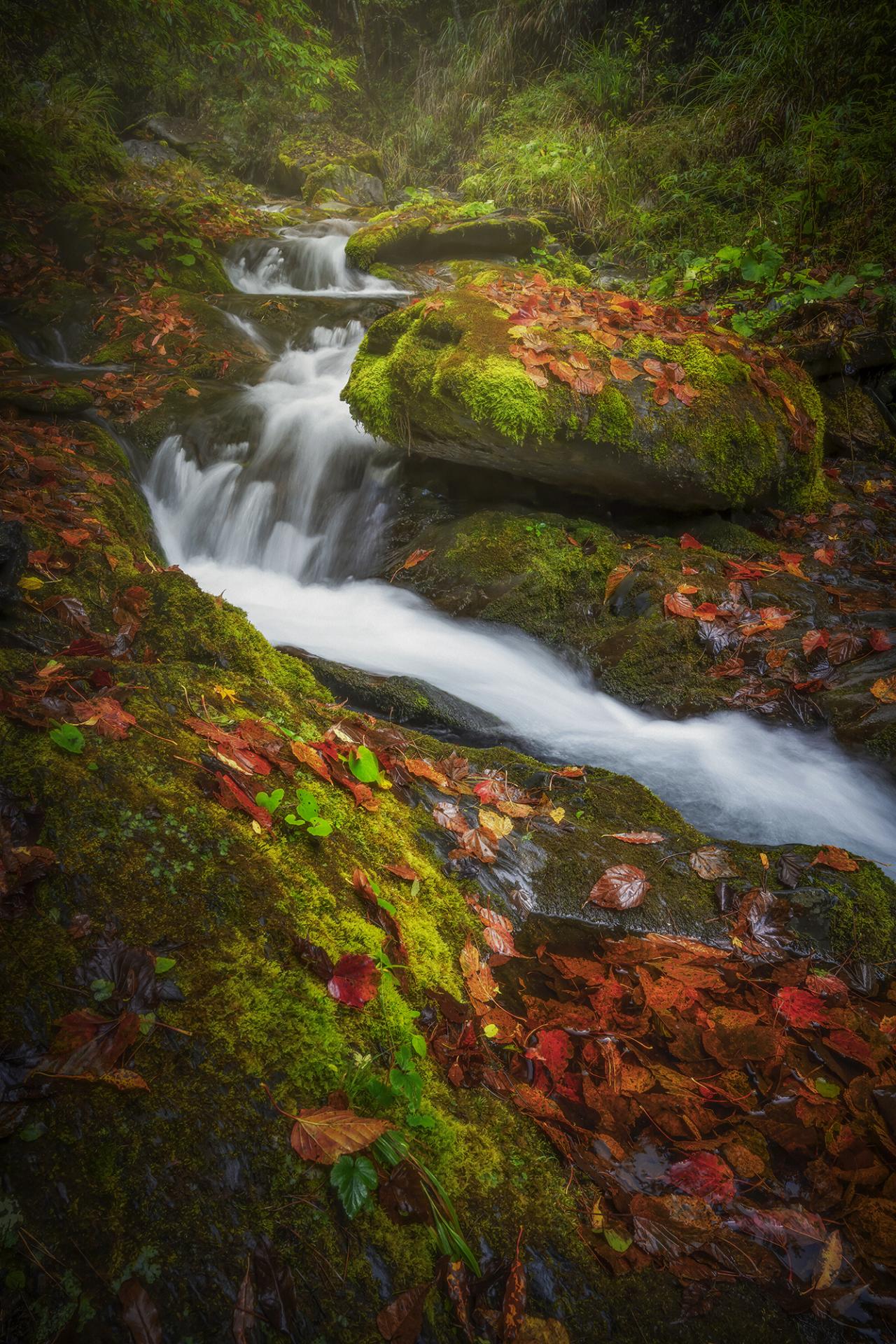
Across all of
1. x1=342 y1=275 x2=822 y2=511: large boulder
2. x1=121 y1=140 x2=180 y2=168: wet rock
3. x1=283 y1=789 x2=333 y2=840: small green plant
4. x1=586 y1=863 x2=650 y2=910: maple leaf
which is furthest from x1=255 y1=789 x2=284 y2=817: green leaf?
x1=121 y1=140 x2=180 y2=168: wet rock

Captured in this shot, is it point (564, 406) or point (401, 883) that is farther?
point (564, 406)

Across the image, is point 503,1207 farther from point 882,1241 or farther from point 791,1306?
point 882,1241

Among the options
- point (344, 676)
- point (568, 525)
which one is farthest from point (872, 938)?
point (568, 525)

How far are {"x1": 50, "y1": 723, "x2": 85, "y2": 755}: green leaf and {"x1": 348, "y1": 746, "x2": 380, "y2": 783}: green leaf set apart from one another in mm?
941

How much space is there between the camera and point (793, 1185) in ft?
5.78

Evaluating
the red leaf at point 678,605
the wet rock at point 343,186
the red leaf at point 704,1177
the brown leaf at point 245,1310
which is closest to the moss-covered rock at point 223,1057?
the brown leaf at point 245,1310

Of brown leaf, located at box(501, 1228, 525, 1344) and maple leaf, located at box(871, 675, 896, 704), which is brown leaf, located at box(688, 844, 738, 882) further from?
maple leaf, located at box(871, 675, 896, 704)

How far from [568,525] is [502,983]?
13.2ft

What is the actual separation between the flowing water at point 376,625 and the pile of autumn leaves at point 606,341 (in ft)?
5.90

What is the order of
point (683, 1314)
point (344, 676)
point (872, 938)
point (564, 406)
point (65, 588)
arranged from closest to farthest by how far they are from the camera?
point (683, 1314) < point (872, 938) < point (65, 588) < point (344, 676) < point (564, 406)

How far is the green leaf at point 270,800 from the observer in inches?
75.0

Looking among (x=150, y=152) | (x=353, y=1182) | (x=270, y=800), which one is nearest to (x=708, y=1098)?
(x=353, y=1182)

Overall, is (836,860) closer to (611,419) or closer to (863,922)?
(863,922)

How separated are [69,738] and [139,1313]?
1.20m
